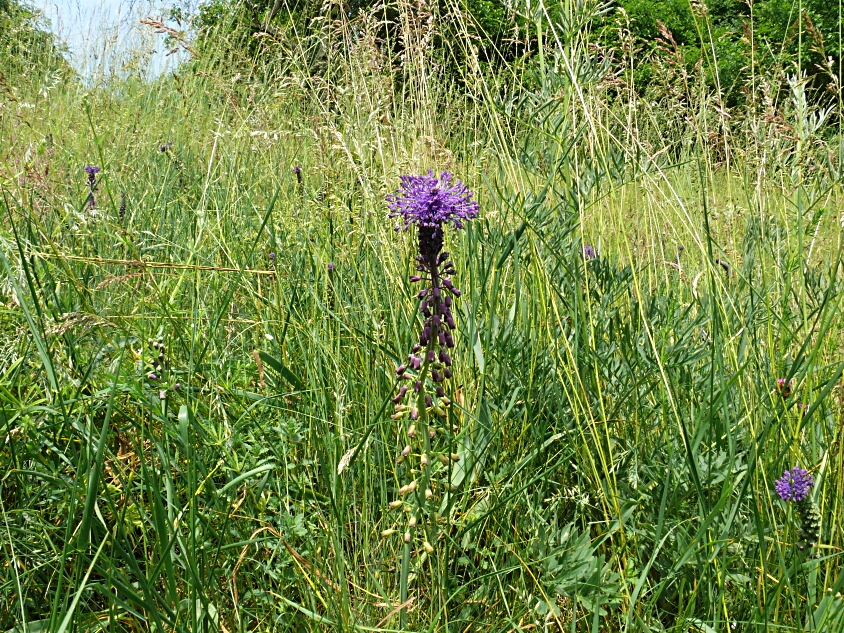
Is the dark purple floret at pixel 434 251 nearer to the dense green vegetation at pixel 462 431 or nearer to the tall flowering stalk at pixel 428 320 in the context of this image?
the tall flowering stalk at pixel 428 320

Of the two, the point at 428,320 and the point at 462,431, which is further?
the point at 462,431

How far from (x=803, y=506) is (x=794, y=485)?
0.13 feet

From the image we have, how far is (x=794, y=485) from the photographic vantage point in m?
1.31

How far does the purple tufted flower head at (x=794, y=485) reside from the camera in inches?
51.3

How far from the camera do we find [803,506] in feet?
4.27

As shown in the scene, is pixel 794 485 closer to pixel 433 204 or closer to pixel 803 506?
pixel 803 506

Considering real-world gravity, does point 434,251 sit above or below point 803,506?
above

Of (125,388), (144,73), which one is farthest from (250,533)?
(144,73)

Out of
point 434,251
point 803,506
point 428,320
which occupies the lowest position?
point 803,506

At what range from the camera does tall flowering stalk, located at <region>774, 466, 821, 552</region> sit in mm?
1286

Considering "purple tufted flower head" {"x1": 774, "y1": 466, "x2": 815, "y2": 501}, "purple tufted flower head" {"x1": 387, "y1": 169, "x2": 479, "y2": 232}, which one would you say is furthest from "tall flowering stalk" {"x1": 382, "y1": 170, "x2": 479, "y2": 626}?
"purple tufted flower head" {"x1": 774, "y1": 466, "x2": 815, "y2": 501}

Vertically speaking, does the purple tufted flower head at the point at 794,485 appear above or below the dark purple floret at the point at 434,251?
below

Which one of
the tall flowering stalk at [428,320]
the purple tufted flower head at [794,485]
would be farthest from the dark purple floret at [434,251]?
the purple tufted flower head at [794,485]

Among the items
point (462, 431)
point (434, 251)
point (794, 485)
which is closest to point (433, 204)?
point (434, 251)
